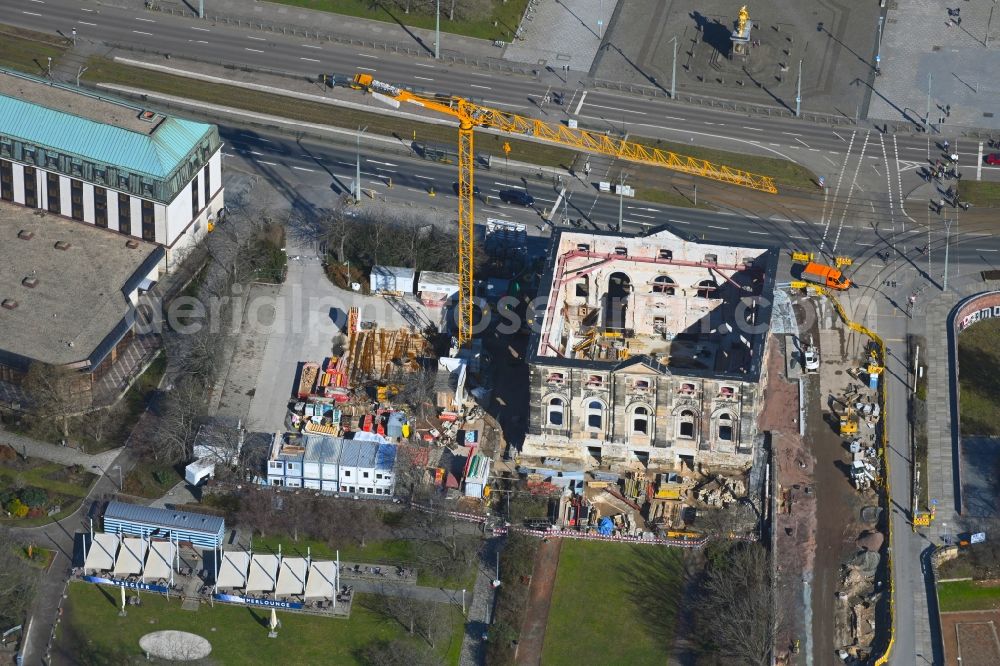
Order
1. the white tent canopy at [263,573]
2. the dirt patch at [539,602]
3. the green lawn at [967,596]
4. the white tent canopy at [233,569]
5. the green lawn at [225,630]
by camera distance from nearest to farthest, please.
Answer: the green lawn at [225,630]
the dirt patch at [539,602]
the white tent canopy at [263,573]
the white tent canopy at [233,569]
the green lawn at [967,596]

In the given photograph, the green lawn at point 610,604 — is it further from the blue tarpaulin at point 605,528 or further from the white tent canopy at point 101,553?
the white tent canopy at point 101,553

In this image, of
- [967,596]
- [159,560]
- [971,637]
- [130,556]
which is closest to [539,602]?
[159,560]

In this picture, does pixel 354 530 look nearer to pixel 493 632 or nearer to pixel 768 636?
pixel 493 632

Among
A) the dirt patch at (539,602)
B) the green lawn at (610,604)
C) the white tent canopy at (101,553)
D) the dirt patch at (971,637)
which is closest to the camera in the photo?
the dirt patch at (539,602)

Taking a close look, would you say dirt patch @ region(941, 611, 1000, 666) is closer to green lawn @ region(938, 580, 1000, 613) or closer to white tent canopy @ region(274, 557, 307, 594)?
green lawn @ region(938, 580, 1000, 613)

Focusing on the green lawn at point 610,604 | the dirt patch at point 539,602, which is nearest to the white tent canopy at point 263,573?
the dirt patch at point 539,602

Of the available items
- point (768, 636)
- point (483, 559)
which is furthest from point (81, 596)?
point (768, 636)
